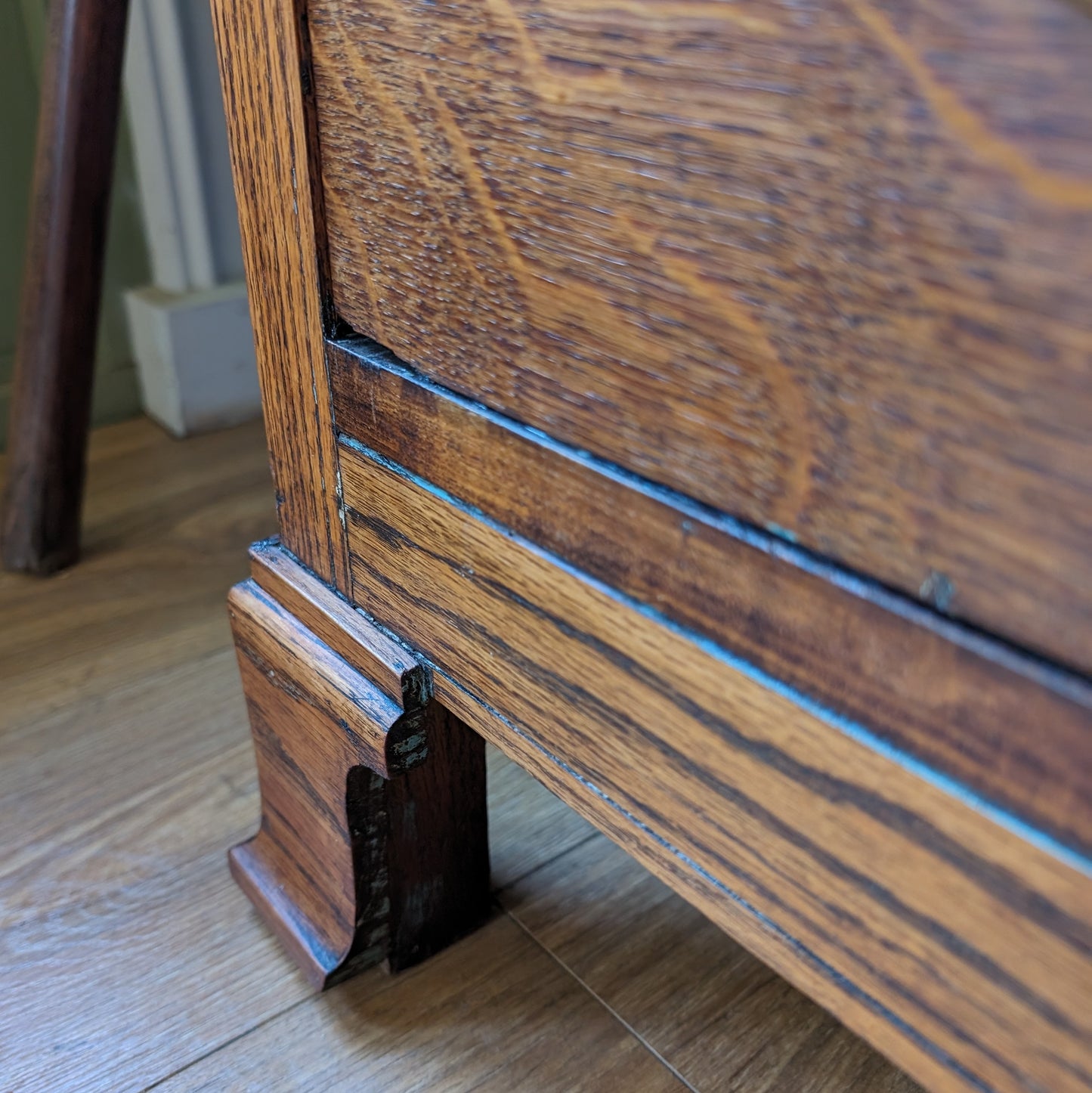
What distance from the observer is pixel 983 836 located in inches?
8.2

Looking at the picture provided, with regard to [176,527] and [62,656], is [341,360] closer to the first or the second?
[62,656]

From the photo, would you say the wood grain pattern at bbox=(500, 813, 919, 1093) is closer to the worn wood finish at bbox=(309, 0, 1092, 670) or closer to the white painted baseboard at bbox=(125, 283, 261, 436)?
the worn wood finish at bbox=(309, 0, 1092, 670)

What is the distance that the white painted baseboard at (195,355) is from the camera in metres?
0.98

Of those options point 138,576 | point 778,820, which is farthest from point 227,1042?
point 138,576

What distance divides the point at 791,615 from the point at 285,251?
0.22 meters

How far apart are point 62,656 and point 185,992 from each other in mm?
312

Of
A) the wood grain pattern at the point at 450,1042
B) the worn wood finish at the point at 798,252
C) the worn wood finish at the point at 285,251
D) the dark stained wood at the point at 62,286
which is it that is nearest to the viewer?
the worn wood finish at the point at 798,252

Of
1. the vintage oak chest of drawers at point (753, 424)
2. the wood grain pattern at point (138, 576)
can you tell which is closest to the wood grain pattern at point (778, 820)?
the vintage oak chest of drawers at point (753, 424)

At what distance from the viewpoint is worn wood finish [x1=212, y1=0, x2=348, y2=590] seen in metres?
0.33

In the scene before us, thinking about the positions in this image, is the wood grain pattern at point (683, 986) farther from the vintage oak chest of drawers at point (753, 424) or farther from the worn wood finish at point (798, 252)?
the worn wood finish at point (798, 252)

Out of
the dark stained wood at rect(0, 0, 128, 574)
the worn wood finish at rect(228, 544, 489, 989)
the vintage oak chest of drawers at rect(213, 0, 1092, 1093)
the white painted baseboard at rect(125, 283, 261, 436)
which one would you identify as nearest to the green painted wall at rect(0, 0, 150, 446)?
the white painted baseboard at rect(125, 283, 261, 436)

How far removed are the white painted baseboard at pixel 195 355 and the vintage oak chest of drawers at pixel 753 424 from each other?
0.66 m

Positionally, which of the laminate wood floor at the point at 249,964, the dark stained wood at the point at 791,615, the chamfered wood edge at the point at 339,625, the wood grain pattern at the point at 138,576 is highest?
the dark stained wood at the point at 791,615

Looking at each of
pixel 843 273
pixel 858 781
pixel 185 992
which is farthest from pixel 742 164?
pixel 185 992
